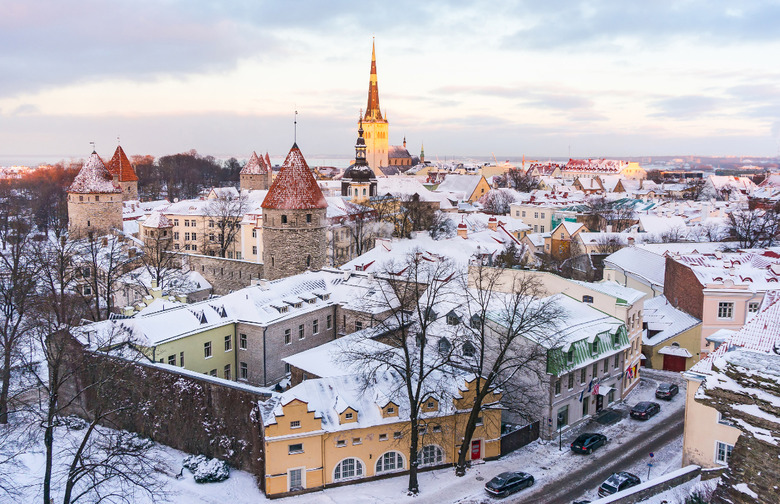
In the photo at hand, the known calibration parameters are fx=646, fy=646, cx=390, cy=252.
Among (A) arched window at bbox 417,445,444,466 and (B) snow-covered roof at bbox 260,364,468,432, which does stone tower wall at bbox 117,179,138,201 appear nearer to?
(B) snow-covered roof at bbox 260,364,468,432

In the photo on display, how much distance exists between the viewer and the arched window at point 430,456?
21.4 metres

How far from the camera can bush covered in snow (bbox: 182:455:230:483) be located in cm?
2000

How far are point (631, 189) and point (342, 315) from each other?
9795 cm

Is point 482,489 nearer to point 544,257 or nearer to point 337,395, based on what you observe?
point 337,395

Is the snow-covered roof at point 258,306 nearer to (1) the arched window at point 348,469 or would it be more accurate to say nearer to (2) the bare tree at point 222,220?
(1) the arched window at point 348,469

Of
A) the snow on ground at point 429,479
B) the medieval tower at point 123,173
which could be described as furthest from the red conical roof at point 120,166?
the snow on ground at point 429,479

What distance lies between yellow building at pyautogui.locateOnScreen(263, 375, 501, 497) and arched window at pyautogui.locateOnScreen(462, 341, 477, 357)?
1.79 meters

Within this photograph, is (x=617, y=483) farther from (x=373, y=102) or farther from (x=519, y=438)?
(x=373, y=102)

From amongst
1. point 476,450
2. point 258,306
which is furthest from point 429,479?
point 258,306

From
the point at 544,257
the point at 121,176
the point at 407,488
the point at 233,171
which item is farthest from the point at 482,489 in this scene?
the point at 233,171

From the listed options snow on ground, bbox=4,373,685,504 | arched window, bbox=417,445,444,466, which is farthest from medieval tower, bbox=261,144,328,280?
arched window, bbox=417,445,444,466

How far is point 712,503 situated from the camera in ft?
31.0

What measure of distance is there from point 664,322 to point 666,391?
6108mm

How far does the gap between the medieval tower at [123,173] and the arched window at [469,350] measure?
53700mm
